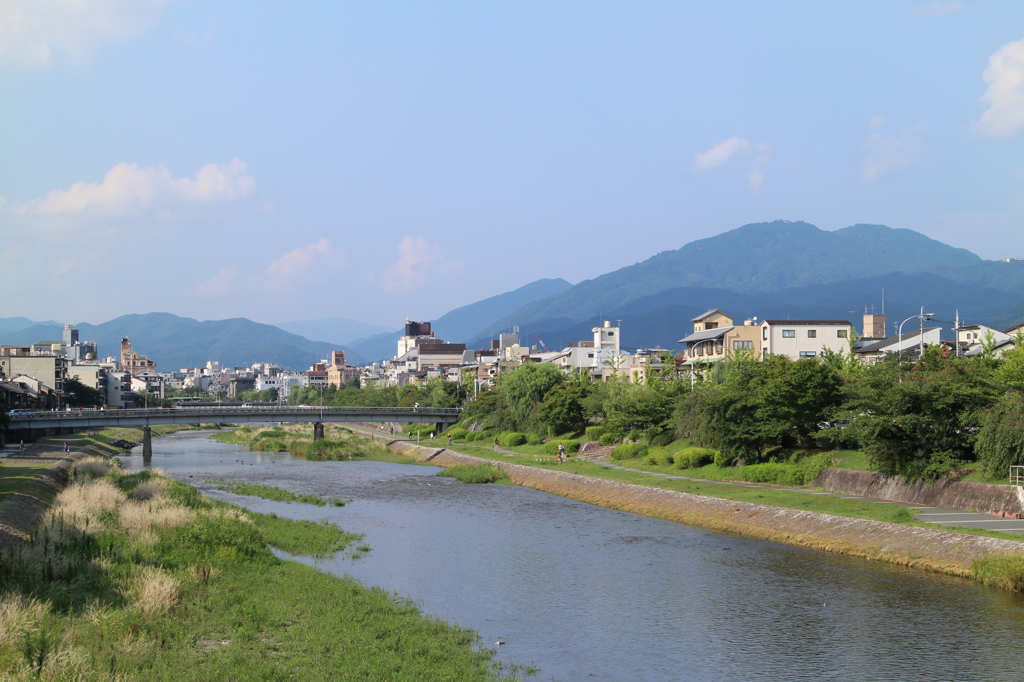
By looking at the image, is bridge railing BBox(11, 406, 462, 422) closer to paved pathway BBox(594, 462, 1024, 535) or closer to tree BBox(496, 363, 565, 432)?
tree BBox(496, 363, 565, 432)

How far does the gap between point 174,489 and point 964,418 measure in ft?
122

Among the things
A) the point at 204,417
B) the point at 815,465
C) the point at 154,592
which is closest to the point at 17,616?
the point at 154,592

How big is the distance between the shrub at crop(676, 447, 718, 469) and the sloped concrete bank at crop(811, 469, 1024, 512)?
10151 mm

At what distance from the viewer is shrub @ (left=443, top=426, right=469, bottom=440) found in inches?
3596

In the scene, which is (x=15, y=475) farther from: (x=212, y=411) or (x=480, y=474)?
(x=212, y=411)

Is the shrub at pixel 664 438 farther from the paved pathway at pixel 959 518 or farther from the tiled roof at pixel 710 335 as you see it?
the tiled roof at pixel 710 335

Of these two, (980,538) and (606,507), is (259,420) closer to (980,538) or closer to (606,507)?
(606,507)

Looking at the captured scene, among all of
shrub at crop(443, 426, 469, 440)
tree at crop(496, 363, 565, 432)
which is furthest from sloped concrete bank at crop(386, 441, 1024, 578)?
shrub at crop(443, 426, 469, 440)

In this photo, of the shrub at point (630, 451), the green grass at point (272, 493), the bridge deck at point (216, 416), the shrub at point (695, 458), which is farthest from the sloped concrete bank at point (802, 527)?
the bridge deck at point (216, 416)

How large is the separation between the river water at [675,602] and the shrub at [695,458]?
11.4 metres

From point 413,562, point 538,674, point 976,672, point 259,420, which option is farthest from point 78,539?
point 259,420

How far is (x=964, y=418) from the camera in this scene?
32156mm

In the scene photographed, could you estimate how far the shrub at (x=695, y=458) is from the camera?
1961 inches

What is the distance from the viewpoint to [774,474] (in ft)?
139
